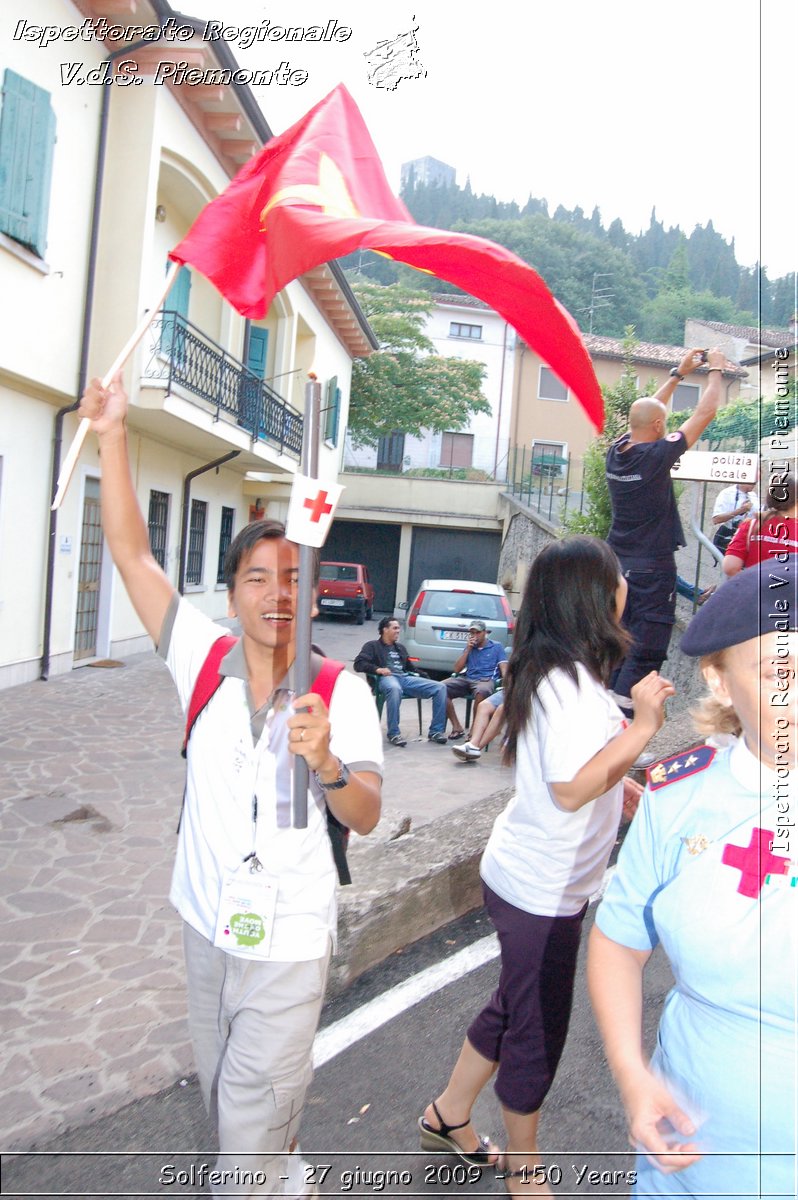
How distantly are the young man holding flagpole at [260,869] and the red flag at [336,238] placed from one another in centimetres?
76

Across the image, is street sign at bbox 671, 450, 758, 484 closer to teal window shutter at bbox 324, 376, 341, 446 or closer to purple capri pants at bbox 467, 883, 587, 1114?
purple capri pants at bbox 467, 883, 587, 1114

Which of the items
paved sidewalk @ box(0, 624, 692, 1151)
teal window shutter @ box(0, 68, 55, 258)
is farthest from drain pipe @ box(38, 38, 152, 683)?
paved sidewalk @ box(0, 624, 692, 1151)

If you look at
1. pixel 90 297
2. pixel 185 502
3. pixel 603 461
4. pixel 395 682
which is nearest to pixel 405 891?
pixel 395 682

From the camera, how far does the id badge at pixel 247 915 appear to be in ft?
6.98

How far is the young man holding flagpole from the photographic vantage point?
2109 millimetres

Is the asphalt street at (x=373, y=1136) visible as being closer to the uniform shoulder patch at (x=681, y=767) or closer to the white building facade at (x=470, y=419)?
the uniform shoulder patch at (x=681, y=767)

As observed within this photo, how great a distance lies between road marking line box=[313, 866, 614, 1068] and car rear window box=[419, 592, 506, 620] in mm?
9506

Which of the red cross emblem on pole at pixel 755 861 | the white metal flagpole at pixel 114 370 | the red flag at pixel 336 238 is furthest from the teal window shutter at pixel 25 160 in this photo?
the red cross emblem on pole at pixel 755 861

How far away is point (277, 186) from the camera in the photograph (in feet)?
8.45

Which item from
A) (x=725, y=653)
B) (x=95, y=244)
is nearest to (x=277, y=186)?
(x=725, y=653)

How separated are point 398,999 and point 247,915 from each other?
1.80 m

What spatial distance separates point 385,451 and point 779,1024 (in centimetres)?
4214

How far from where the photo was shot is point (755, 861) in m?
1.55

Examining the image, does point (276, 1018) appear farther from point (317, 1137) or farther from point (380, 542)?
point (380, 542)
